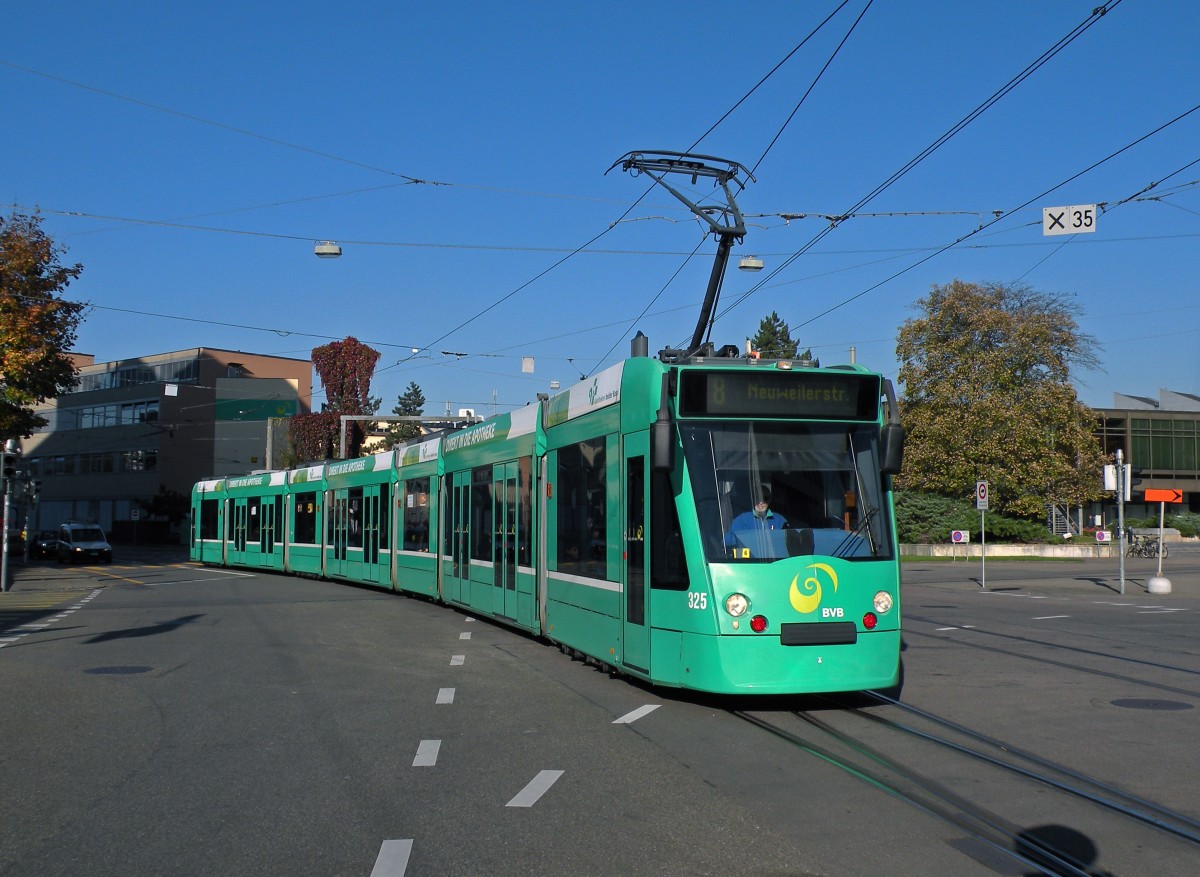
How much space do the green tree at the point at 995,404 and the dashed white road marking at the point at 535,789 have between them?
148ft

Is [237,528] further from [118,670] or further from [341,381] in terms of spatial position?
[118,670]

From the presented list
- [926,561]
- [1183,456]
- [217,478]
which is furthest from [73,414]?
[1183,456]

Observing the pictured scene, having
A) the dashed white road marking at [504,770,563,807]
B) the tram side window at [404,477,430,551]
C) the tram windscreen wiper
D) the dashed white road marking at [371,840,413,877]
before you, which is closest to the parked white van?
the tram side window at [404,477,430,551]

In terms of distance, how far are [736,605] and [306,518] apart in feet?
84.9

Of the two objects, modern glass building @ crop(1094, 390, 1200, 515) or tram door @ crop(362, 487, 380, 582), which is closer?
tram door @ crop(362, 487, 380, 582)

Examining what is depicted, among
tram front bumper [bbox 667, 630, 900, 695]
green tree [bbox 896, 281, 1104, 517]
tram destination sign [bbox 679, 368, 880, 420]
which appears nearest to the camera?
tram front bumper [bbox 667, 630, 900, 695]

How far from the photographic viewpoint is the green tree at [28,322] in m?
34.7

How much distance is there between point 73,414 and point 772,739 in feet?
290

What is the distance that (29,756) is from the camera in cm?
856

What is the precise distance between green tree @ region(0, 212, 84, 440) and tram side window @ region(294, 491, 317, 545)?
29.4 ft

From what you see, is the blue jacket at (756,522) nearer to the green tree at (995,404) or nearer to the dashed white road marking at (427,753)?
the dashed white road marking at (427,753)

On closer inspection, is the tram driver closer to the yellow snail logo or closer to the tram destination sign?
the yellow snail logo

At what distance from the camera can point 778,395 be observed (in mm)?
10438

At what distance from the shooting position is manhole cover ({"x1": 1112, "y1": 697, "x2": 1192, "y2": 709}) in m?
10.5
